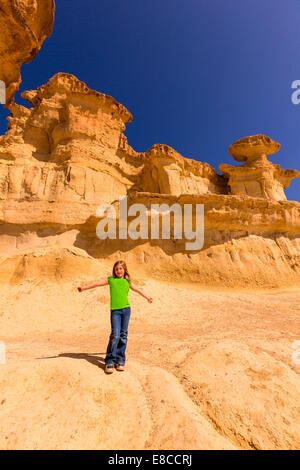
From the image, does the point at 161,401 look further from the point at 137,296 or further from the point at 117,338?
the point at 137,296

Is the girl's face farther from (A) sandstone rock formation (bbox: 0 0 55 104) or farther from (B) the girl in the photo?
(A) sandstone rock formation (bbox: 0 0 55 104)

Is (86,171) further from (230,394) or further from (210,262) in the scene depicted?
(230,394)

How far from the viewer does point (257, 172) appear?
2131cm

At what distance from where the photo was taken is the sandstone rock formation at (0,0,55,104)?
3695mm

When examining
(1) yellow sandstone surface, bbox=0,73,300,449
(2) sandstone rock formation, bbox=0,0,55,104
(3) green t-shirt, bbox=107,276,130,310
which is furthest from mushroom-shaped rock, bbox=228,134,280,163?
(3) green t-shirt, bbox=107,276,130,310

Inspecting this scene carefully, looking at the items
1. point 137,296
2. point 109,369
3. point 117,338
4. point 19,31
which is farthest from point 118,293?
point 19,31

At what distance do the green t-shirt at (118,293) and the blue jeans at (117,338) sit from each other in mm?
60

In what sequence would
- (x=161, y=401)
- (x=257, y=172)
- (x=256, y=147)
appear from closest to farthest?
(x=161, y=401)
(x=257, y=172)
(x=256, y=147)

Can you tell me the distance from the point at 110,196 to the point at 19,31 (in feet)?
38.5

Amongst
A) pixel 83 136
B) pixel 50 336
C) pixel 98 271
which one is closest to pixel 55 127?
pixel 83 136

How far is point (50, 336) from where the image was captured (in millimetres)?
4934

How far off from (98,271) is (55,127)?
13.4 meters

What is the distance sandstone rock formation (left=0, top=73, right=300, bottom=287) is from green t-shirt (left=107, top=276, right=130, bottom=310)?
695 cm

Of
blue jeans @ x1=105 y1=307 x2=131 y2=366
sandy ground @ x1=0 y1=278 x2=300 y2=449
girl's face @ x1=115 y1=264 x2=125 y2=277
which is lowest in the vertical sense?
sandy ground @ x1=0 y1=278 x2=300 y2=449
